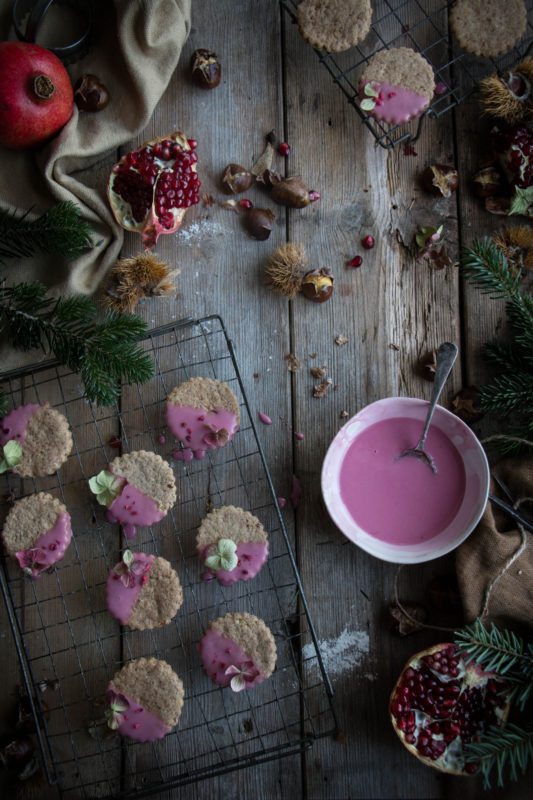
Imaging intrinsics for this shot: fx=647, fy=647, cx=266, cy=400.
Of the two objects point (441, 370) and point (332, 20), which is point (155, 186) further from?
point (441, 370)

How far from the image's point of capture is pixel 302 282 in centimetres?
186

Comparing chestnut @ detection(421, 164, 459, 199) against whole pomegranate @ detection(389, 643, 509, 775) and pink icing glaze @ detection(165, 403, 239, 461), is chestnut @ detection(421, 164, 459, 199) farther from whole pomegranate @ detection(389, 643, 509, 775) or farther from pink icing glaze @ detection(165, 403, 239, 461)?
whole pomegranate @ detection(389, 643, 509, 775)

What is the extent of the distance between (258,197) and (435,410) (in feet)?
2.64

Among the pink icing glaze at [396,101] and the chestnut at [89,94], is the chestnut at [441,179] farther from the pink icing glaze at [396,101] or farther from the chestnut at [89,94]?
the chestnut at [89,94]

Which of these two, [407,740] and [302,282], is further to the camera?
[302,282]

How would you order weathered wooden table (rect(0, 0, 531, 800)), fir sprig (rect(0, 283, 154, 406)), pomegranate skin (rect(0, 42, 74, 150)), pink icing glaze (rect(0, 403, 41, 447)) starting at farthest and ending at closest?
weathered wooden table (rect(0, 0, 531, 800))
pink icing glaze (rect(0, 403, 41, 447))
pomegranate skin (rect(0, 42, 74, 150))
fir sprig (rect(0, 283, 154, 406))

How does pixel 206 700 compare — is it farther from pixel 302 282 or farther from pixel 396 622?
pixel 302 282

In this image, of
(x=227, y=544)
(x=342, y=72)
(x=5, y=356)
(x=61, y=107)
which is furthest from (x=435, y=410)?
(x=61, y=107)

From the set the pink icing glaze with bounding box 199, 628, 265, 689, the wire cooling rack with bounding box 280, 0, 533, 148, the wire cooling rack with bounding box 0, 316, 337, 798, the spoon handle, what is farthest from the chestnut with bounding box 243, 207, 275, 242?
the pink icing glaze with bounding box 199, 628, 265, 689

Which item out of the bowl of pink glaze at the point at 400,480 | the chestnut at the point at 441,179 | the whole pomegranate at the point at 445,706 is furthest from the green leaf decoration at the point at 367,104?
the whole pomegranate at the point at 445,706

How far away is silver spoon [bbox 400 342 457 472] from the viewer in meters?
1.65

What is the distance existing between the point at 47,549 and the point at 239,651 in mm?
569

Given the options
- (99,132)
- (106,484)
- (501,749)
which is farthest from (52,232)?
(501,749)

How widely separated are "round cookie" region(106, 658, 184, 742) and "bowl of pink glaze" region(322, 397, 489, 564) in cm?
63
